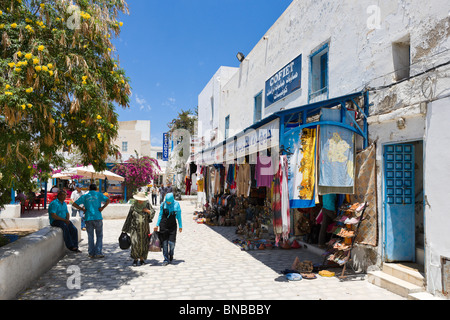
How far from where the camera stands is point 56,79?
440 centimetres

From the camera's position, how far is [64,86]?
15.7 ft

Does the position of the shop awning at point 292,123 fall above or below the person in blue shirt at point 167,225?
above

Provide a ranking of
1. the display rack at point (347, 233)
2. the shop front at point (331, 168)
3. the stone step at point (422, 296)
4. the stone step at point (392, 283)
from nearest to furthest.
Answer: the stone step at point (422, 296)
the stone step at point (392, 283)
the display rack at point (347, 233)
the shop front at point (331, 168)

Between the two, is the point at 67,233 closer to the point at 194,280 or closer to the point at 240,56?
the point at 194,280

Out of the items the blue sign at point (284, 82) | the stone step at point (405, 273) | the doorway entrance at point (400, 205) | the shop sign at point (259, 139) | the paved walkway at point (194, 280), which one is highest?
the blue sign at point (284, 82)

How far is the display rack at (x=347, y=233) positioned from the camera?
6.11 metres

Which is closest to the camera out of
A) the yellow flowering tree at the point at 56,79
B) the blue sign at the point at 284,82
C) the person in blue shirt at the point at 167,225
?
the yellow flowering tree at the point at 56,79

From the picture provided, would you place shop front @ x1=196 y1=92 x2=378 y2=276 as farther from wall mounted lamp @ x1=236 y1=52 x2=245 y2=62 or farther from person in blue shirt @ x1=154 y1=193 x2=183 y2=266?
wall mounted lamp @ x1=236 y1=52 x2=245 y2=62

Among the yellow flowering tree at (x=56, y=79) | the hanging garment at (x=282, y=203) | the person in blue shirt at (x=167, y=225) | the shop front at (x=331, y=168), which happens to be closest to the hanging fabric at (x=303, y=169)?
the shop front at (x=331, y=168)

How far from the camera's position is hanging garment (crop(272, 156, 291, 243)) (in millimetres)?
6367

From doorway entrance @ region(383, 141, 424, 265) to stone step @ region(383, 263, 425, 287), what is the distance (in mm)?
176

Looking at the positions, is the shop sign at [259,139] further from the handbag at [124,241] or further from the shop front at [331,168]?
the handbag at [124,241]

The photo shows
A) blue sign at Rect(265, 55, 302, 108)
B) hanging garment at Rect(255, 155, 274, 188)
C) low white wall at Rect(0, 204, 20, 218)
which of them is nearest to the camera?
hanging garment at Rect(255, 155, 274, 188)

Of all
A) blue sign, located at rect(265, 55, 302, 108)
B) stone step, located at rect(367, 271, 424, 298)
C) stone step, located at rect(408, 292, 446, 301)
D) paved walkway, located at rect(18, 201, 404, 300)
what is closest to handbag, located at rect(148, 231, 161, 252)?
paved walkway, located at rect(18, 201, 404, 300)
